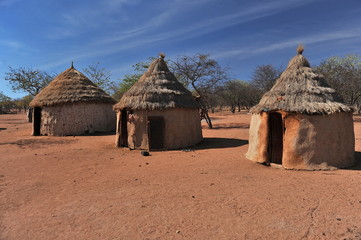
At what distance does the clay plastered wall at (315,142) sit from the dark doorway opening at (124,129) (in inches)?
268

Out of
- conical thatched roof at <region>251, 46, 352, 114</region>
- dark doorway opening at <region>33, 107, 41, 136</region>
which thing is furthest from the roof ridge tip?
dark doorway opening at <region>33, 107, 41, 136</region>

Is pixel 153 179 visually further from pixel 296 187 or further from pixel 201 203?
pixel 296 187

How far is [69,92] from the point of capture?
1517 cm

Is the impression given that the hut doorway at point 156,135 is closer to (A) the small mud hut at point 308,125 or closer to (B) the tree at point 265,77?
(A) the small mud hut at point 308,125

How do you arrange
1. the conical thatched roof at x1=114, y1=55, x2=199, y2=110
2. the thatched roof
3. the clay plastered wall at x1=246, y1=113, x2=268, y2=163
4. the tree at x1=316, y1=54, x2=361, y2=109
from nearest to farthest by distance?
the clay plastered wall at x1=246, y1=113, x2=268, y2=163, the conical thatched roof at x1=114, y1=55, x2=199, y2=110, the thatched roof, the tree at x1=316, y1=54, x2=361, y2=109

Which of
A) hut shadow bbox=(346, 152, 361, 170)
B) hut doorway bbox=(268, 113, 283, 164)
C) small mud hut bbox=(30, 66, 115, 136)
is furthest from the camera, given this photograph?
small mud hut bbox=(30, 66, 115, 136)

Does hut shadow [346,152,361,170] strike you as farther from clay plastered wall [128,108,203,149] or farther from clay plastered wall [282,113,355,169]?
clay plastered wall [128,108,203,149]

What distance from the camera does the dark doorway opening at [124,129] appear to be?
10.8 meters

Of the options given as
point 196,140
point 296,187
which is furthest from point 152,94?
point 296,187

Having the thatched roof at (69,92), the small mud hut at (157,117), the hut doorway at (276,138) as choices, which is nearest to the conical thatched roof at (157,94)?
the small mud hut at (157,117)

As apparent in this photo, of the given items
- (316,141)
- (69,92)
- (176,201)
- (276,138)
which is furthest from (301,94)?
(69,92)

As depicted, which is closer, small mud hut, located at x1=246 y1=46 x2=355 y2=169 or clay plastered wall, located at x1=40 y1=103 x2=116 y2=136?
small mud hut, located at x1=246 y1=46 x2=355 y2=169

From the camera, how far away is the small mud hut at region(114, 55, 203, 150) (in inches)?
389

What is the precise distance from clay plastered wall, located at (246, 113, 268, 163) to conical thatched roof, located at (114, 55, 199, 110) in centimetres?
340
